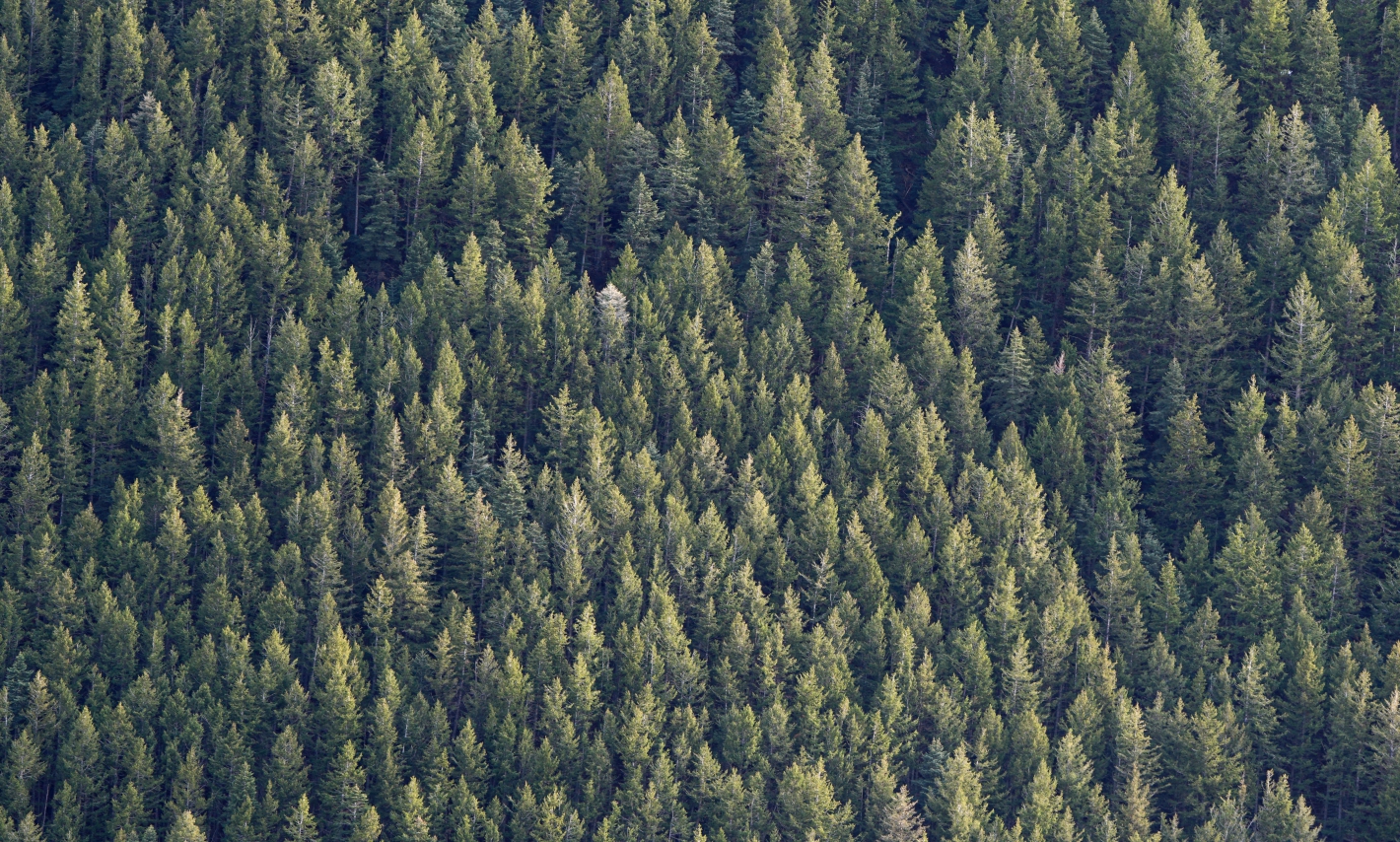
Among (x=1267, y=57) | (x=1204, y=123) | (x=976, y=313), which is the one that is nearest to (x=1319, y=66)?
(x=1267, y=57)

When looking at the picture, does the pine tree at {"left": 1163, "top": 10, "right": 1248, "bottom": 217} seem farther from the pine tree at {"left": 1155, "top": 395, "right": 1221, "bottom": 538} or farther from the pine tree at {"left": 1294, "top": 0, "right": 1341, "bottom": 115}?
the pine tree at {"left": 1155, "top": 395, "right": 1221, "bottom": 538}

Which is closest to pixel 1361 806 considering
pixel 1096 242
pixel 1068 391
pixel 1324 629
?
pixel 1324 629

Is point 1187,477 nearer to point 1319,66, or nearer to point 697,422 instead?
point 697,422

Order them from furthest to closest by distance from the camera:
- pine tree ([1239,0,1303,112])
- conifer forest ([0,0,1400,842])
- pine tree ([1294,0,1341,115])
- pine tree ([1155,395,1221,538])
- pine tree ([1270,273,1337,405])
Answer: pine tree ([1239,0,1303,112])
pine tree ([1294,0,1341,115])
pine tree ([1270,273,1337,405])
pine tree ([1155,395,1221,538])
conifer forest ([0,0,1400,842])

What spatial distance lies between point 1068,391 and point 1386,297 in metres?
19.1

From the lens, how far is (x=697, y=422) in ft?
404

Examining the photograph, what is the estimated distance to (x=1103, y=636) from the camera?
374 feet

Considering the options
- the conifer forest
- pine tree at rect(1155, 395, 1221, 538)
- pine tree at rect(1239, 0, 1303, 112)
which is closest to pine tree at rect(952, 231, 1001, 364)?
the conifer forest

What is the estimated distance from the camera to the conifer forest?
107 meters

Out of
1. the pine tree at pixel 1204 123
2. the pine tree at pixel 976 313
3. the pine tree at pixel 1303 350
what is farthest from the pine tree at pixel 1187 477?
the pine tree at pixel 1204 123

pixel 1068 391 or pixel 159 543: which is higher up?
pixel 1068 391

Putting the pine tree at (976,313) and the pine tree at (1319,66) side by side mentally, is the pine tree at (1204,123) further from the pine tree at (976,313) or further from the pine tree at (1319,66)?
the pine tree at (976,313)

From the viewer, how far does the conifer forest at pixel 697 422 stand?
107188 millimetres

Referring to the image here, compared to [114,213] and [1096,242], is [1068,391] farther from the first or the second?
[114,213]
